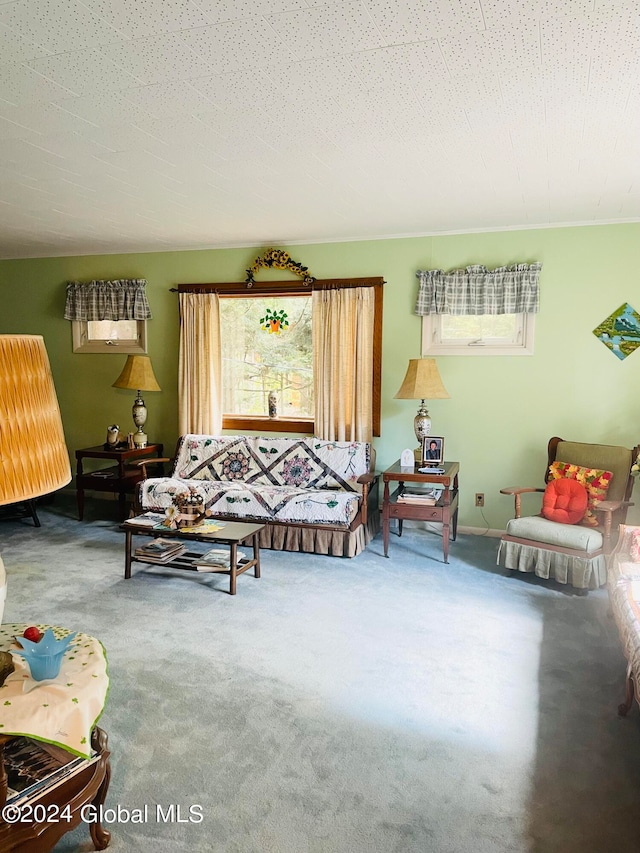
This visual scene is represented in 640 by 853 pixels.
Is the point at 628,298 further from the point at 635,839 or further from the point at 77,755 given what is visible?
the point at 77,755

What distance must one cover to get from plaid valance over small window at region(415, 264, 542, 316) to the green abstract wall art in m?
0.53

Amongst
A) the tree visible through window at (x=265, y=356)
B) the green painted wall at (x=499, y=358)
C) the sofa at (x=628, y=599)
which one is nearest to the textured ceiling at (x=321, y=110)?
the green painted wall at (x=499, y=358)

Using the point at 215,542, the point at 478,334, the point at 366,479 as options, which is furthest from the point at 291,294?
the point at 215,542

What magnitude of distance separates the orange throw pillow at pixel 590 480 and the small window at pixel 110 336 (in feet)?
13.4

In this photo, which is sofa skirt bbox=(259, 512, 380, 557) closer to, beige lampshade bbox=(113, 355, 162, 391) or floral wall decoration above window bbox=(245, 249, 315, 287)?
beige lampshade bbox=(113, 355, 162, 391)

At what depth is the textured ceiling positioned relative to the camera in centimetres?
193

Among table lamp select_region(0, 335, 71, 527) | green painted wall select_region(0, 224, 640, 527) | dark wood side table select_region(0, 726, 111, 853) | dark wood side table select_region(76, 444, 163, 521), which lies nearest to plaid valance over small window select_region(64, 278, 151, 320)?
green painted wall select_region(0, 224, 640, 527)

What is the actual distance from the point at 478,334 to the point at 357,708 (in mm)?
3375

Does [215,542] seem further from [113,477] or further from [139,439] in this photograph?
[139,439]

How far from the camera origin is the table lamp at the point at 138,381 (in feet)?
18.7

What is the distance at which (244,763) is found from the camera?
2.21 metres

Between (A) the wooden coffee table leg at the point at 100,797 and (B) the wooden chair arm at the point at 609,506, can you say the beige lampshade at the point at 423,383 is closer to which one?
(B) the wooden chair arm at the point at 609,506

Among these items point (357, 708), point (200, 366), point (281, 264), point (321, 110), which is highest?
point (321, 110)

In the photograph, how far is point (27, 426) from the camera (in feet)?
3.66
